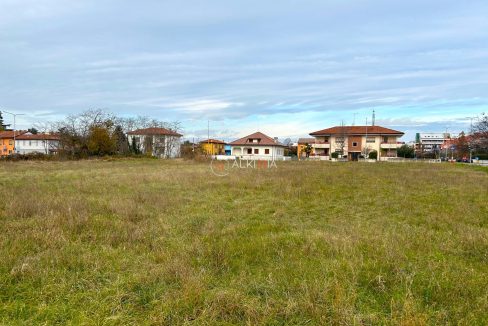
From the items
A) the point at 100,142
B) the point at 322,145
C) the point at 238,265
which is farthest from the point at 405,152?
the point at 238,265

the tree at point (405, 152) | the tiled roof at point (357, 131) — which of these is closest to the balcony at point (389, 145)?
the tiled roof at point (357, 131)

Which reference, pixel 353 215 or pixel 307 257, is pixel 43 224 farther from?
pixel 353 215

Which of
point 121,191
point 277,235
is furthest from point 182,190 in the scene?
point 277,235

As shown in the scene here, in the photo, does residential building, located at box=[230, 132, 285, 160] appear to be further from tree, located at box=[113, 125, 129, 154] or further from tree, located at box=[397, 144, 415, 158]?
tree, located at box=[397, 144, 415, 158]

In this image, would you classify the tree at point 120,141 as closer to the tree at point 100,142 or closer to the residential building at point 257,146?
the tree at point 100,142

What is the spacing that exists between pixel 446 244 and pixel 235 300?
3852 mm

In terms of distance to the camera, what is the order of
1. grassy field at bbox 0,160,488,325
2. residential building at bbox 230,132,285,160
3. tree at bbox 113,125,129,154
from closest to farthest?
grassy field at bbox 0,160,488,325, tree at bbox 113,125,129,154, residential building at bbox 230,132,285,160

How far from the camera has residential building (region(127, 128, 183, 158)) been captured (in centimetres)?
5134

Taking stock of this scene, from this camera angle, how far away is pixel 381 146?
6394 centimetres

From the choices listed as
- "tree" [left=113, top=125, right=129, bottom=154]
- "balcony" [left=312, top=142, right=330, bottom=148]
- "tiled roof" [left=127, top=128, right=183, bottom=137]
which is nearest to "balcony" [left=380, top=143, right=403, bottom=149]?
"balcony" [left=312, top=142, right=330, bottom=148]

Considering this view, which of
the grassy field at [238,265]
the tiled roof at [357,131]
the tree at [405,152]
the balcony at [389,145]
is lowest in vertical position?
the grassy field at [238,265]

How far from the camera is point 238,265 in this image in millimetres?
4320

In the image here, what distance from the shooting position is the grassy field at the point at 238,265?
10.1 ft

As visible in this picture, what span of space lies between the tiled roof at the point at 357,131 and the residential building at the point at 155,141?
97.2 feet
